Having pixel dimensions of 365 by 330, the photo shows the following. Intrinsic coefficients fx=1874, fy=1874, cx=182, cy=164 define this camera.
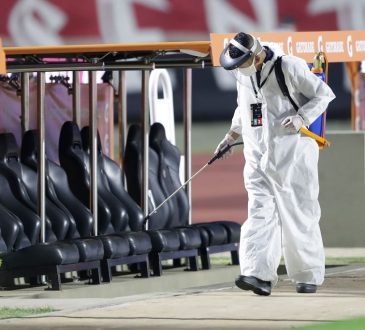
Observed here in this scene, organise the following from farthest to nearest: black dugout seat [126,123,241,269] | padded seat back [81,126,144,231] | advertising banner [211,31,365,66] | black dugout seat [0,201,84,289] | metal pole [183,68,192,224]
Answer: metal pole [183,68,192,224] → black dugout seat [126,123,241,269] → padded seat back [81,126,144,231] → advertising banner [211,31,365,66] → black dugout seat [0,201,84,289]

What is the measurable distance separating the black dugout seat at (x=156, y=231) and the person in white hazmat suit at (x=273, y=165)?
3.31 metres

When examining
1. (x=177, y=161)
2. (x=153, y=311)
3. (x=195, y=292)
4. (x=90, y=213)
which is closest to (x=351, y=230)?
(x=177, y=161)

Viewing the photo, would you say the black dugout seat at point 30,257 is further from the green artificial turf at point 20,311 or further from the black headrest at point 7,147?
the green artificial turf at point 20,311

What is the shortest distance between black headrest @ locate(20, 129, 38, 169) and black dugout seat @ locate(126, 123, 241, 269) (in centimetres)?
141

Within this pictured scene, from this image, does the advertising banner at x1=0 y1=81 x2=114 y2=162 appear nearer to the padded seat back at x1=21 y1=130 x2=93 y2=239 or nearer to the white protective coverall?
the padded seat back at x1=21 y1=130 x2=93 y2=239

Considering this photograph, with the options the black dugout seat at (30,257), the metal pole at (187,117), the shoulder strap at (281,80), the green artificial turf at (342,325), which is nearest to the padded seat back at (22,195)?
the black dugout seat at (30,257)

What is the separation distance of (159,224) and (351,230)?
13.7 feet

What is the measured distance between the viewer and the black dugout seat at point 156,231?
16.2 meters

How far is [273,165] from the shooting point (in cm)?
1278

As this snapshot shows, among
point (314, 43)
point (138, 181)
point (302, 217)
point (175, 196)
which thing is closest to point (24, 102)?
point (138, 181)

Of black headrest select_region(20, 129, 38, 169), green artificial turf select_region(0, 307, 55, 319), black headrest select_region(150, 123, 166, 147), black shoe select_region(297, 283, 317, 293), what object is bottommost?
green artificial turf select_region(0, 307, 55, 319)

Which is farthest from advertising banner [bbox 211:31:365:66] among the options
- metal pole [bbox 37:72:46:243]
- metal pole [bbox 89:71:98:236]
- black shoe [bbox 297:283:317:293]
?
black shoe [bbox 297:283:317:293]

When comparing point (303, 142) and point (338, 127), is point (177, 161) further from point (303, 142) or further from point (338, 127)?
point (338, 127)

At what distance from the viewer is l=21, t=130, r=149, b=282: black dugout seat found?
50.7 feet
